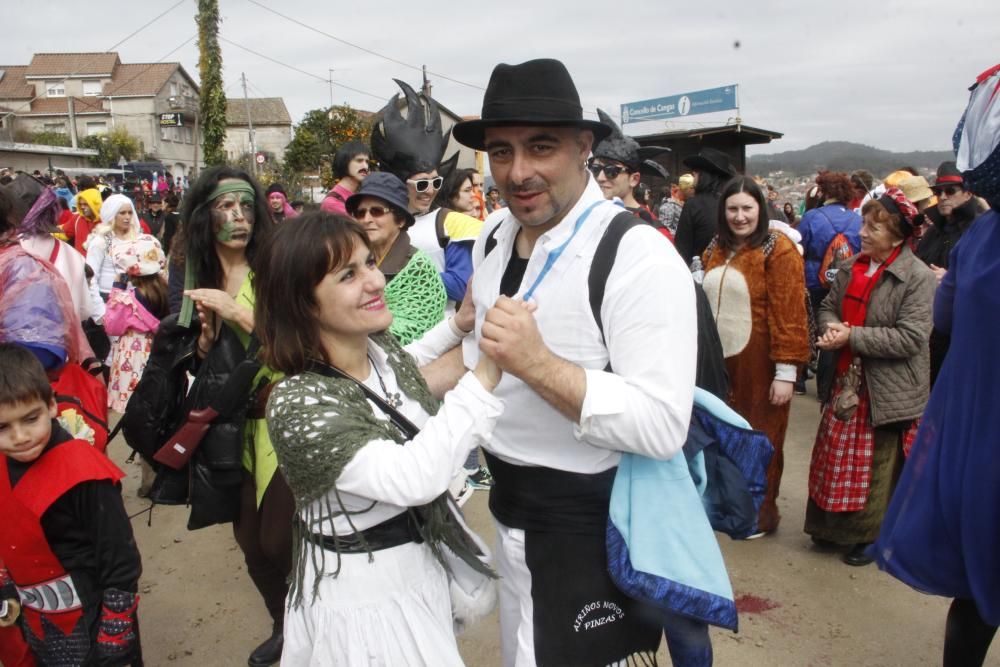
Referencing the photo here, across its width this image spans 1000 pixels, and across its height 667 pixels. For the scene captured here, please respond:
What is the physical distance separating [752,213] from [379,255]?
1.98 m

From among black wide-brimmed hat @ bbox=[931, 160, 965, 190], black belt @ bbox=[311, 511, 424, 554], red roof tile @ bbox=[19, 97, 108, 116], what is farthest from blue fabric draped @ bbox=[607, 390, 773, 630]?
red roof tile @ bbox=[19, 97, 108, 116]

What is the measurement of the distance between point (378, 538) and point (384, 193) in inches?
80.4

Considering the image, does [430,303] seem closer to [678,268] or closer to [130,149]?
[678,268]

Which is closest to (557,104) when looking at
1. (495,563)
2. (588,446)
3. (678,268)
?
(678,268)

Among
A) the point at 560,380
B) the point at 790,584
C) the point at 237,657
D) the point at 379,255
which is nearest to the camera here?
the point at 560,380

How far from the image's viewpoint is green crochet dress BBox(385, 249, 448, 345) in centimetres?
268

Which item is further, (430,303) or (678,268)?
(430,303)

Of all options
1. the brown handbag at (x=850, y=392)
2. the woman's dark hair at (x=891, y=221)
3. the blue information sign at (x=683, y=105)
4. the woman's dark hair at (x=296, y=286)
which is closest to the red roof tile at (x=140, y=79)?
the blue information sign at (x=683, y=105)

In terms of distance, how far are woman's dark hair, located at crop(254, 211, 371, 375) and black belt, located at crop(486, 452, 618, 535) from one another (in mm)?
601

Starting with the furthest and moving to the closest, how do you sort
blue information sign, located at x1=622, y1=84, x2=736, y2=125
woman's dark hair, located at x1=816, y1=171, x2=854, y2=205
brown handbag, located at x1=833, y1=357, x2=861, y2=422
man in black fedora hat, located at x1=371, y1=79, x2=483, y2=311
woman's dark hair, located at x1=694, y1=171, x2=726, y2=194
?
blue information sign, located at x1=622, y1=84, x2=736, y2=125 < woman's dark hair, located at x1=816, y1=171, x2=854, y2=205 < woman's dark hair, located at x1=694, y1=171, x2=726, y2=194 < man in black fedora hat, located at x1=371, y1=79, x2=483, y2=311 < brown handbag, located at x1=833, y1=357, x2=861, y2=422

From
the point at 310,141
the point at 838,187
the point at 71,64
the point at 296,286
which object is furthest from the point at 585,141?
the point at 71,64

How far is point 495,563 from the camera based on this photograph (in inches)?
80.7

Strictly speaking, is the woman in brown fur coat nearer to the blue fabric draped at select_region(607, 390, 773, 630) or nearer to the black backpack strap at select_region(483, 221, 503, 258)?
the black backpack strap at select_region(483, 221, 503, 258)

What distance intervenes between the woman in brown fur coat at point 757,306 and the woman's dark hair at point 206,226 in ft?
7.89
